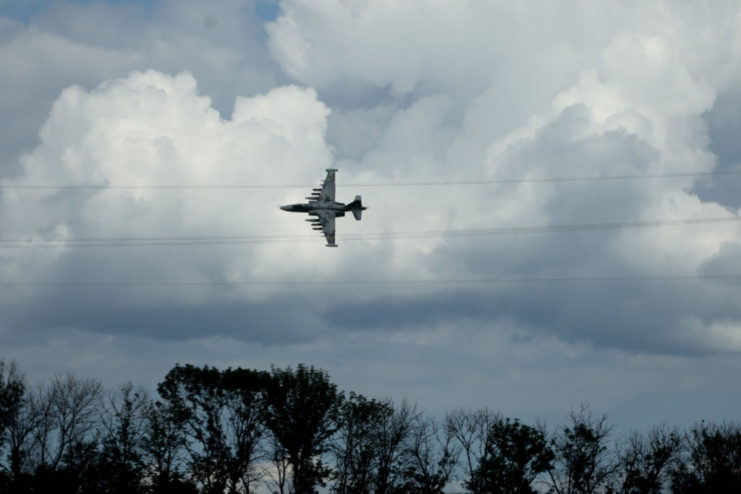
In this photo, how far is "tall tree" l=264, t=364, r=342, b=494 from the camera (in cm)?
9444

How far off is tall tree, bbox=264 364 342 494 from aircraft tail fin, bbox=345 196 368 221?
28.0 m

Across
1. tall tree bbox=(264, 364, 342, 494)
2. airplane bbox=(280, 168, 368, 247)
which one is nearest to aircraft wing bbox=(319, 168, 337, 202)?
airplane bbox=(280, 168, 368, 247)

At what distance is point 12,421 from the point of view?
8794cm

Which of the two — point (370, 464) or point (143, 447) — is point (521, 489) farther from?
point (143, 447)

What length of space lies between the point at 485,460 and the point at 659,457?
18.4m

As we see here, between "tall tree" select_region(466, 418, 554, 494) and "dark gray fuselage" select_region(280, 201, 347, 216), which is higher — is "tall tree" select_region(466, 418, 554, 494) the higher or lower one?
the lower one

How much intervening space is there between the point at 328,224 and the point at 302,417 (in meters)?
30.7

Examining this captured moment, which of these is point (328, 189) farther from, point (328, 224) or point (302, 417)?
point (302, 417)

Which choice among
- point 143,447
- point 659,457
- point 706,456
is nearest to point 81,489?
point 143,447

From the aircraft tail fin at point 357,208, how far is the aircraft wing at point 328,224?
287cm

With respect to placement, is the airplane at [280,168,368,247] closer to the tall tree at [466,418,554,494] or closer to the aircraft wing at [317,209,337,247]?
the aircraft wing at [317,209,337,247]

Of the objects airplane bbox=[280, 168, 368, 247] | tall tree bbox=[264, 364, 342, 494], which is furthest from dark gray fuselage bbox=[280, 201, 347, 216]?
tall tree bbox=[264, 364, 342, 494]

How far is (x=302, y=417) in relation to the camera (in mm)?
98375

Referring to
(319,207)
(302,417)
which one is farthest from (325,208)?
(302,417)
